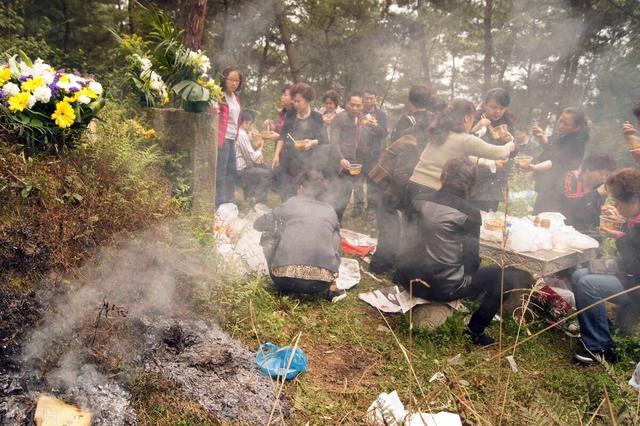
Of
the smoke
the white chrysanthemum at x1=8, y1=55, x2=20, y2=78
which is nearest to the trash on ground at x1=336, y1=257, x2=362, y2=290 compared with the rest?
the smoke

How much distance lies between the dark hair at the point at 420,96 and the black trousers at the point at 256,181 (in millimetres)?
2827

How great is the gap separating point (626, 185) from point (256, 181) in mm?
5094

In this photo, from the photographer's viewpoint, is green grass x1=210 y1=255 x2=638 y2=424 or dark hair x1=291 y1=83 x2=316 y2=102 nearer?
green grass x1=210 y1=255 x2=638 y2=424

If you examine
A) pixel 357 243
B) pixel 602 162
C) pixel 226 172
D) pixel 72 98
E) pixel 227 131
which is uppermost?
pixel 72 98

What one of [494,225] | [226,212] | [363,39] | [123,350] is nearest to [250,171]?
[226,212]

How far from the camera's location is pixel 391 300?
4.34 metres

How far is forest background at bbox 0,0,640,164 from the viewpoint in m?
8.90

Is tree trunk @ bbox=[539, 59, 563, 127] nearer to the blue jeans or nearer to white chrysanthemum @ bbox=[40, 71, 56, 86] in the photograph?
the blue jeans

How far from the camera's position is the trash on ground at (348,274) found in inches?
183

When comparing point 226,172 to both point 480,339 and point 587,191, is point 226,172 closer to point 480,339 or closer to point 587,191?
point 480,339

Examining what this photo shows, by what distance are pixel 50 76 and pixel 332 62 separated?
43.1ft

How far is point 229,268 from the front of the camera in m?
3.78

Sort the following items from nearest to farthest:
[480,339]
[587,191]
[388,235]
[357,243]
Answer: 1. [480,339]
2. [587,191]
3. [388,235]
4. [357,243]

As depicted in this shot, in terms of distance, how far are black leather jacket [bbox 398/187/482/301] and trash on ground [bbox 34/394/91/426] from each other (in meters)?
2.70
